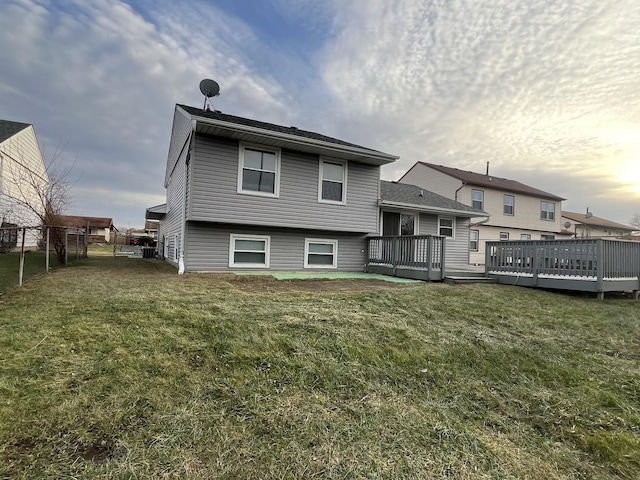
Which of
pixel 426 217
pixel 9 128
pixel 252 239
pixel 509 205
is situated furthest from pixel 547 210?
pixel 9 128

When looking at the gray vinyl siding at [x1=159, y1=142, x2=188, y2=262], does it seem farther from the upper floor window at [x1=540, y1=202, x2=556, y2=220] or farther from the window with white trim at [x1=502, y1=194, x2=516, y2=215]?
the upper floor window at [x1=540, y1=202, x2=556, y2=220]

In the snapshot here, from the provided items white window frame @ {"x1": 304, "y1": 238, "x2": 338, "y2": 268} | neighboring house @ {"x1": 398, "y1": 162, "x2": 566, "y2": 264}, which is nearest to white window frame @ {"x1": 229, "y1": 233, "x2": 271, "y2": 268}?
white window frame @ {"x1": 304, "y1": 238, "x2": 338, "y2": 268}

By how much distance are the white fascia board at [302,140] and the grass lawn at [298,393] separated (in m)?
5.13

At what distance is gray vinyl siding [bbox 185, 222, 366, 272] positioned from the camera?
30.1 feet

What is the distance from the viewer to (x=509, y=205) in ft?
74.4

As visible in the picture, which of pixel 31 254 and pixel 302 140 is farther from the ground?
pixel 302 140

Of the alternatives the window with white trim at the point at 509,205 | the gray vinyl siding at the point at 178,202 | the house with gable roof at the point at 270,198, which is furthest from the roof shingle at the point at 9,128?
the window with white trim at the point at 509,205

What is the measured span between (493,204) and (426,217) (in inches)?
436

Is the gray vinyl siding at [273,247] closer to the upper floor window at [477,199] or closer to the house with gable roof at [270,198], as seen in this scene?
the house with gable roof at [270,198]

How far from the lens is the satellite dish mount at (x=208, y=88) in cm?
1132

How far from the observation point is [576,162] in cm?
1811

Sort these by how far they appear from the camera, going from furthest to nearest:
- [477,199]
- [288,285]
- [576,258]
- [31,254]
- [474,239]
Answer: [477,199], [474,239], [31,254], [576,258], [288,285]

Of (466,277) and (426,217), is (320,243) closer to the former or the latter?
(466,277)

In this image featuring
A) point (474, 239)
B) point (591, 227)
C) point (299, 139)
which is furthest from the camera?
point (591, 227)
